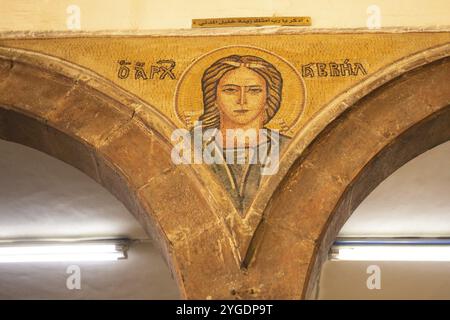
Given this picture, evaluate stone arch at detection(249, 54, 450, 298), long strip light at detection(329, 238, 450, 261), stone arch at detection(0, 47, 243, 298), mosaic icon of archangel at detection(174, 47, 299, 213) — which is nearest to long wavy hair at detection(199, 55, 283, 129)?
mosaic icon of archangel at detection(174, 47, 299, 213)

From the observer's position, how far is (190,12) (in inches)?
177

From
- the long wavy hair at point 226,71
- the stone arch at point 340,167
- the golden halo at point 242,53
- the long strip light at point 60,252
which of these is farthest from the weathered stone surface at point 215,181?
the long strip light at point 60,252

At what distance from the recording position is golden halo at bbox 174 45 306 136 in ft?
13.4

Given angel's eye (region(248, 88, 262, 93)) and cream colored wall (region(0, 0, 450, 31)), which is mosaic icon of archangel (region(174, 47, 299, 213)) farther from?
cream colored wall (region(0, 0, 450, 31))

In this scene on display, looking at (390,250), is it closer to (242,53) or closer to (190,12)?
(242,53)

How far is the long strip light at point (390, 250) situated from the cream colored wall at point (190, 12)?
1.98m

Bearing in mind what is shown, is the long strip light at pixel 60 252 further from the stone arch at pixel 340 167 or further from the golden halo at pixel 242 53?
the stone arch at pixel 340 167

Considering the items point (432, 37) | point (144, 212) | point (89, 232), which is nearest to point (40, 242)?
point (89, 232)

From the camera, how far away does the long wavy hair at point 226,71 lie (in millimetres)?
4109

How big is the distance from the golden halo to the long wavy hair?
2cm

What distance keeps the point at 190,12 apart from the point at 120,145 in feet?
3.20

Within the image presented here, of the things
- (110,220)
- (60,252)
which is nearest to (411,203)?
(110,220)

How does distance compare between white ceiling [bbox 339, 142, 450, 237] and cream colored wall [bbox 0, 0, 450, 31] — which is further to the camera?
white ceiling [bbox 339, 142, 450, 237]

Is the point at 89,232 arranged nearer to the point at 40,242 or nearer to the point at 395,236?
the point at 40,242
